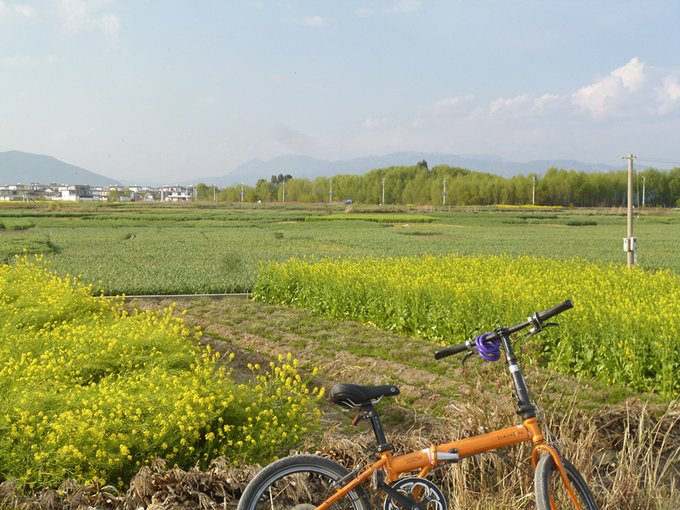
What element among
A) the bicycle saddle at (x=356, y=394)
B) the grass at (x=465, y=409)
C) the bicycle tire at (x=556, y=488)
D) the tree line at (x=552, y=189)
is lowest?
the grass at (x=465, y=409)

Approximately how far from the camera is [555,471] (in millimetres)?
3619

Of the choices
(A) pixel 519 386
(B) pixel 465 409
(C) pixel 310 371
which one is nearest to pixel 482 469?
(B) pixel 465 409

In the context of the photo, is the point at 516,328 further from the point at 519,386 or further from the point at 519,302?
the point at 519,302

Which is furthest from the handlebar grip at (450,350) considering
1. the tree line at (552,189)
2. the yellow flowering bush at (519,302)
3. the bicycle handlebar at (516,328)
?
the tree line at (552,189)

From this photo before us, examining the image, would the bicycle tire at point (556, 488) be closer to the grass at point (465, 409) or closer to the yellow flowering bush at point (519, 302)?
the grass at point (465, 409)

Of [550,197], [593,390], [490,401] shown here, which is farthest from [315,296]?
[550,197]

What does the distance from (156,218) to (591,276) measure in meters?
55.7

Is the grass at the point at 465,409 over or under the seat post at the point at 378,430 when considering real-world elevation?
under

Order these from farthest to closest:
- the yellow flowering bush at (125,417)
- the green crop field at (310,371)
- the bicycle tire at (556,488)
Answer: the yellow flowering bush at (125,417) → the green crop field at (310,371) → the bicycle tire at (556,488)

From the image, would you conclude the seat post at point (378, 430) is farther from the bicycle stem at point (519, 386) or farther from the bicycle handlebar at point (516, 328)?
the bicycle stem at point (519, 386)

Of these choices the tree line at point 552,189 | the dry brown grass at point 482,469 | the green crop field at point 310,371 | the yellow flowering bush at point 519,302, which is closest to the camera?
the dry brown grass at point 482,469

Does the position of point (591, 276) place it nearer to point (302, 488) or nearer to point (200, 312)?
point (200, 312)

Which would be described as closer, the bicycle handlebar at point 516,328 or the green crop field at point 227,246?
the bicycle handlebar at point 516,328

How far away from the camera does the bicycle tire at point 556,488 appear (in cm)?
Result: 347
